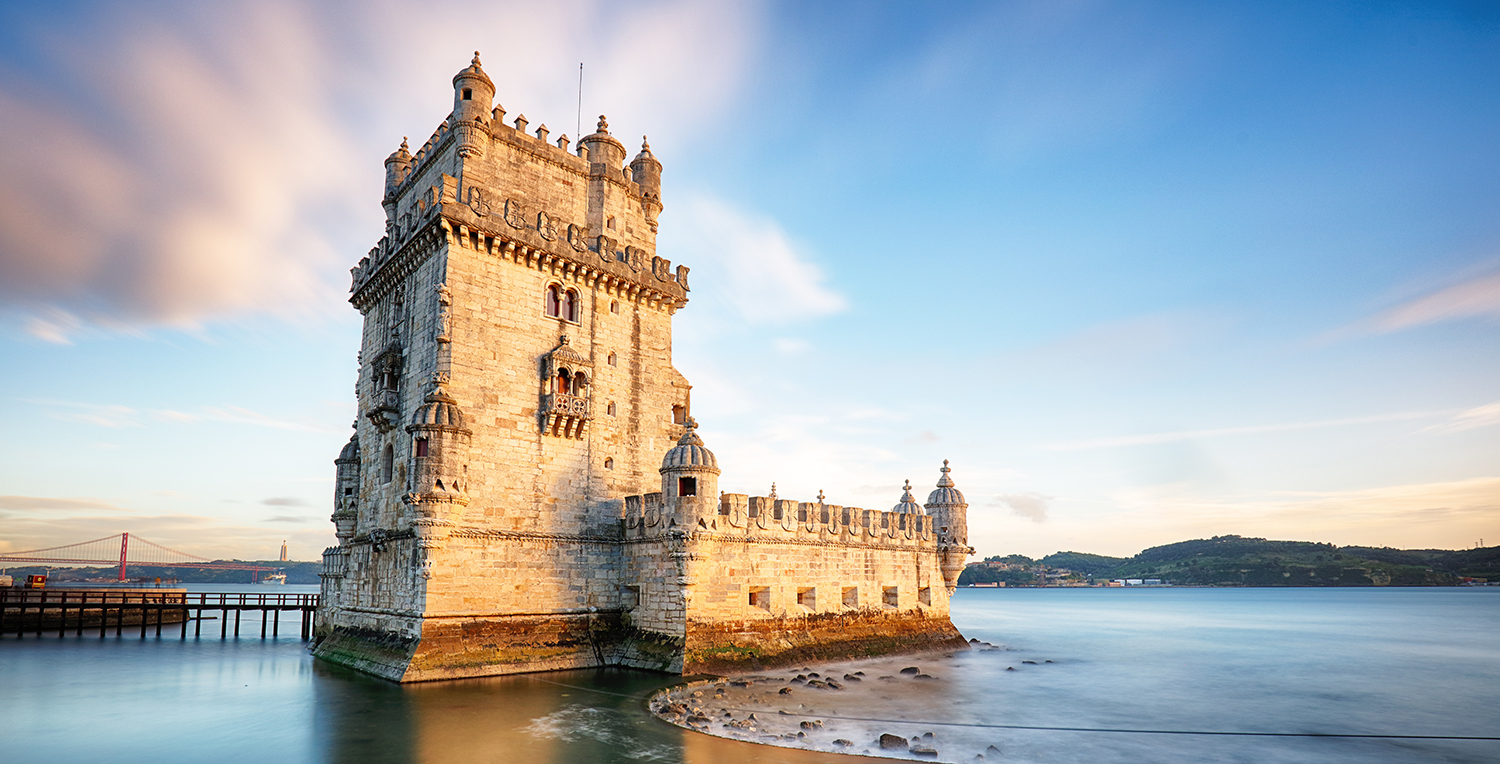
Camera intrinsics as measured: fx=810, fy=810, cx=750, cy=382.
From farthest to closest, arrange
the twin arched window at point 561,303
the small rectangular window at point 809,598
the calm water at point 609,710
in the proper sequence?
the small rectangular window at point 809,598, the twin arched window at point 561,303, the calm water at point 609,710

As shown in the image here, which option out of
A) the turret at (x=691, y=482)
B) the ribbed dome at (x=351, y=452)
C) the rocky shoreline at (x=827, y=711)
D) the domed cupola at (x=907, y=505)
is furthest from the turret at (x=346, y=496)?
the domed cupola at (x=907, y=505)

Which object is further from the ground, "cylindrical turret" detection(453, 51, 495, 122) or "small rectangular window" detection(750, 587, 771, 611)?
"cylindrical turret" detection(453, 51, 495, 122)

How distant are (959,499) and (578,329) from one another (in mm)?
19558

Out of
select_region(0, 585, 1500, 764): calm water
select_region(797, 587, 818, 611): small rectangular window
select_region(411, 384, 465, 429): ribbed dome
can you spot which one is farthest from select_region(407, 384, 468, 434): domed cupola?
select_region(797, 587, 818, 611): small rectangular window

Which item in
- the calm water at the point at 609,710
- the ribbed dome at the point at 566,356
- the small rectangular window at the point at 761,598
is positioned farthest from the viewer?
the small rectangular window at the point at 761,598

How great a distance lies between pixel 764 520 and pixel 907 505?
34.0 ft

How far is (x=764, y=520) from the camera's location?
29.2 meters

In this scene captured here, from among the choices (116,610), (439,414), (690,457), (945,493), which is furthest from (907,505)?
(116,610)

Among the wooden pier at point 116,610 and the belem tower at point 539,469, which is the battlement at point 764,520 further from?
the wooden pier at point 116,610

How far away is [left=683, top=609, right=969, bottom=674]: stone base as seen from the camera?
86.6 feet

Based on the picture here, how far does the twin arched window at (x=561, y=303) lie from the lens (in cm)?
2861

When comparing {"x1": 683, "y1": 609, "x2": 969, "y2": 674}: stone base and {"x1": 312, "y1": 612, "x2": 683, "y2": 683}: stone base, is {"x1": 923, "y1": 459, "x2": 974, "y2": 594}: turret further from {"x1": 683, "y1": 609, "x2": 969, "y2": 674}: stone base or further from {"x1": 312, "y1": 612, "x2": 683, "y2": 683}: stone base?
{"x1": 312, "y1": 612, "x2": 683, "y2": 683}: stone base

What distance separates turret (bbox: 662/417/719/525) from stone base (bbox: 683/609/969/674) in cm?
365

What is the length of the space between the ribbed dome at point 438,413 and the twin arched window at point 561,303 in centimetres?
531
